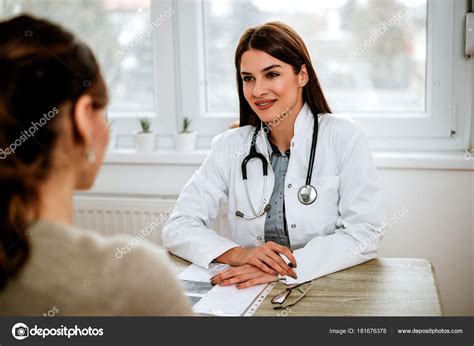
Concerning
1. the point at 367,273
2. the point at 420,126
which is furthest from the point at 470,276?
the point at 367,273

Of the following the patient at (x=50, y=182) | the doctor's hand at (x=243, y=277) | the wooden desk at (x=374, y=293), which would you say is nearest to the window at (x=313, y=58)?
the wooden desk at (x=374, y=293)

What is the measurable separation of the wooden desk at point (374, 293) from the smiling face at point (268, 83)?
0.55 metres

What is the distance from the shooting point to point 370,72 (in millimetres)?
2264

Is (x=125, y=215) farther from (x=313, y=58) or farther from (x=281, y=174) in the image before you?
(x=313, y=58)

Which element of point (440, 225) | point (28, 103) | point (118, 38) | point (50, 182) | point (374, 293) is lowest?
point (440, 225)

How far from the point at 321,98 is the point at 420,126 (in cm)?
56

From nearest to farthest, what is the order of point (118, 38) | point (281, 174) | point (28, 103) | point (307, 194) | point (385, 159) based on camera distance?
point (28, 103), point (307, 194), point (281, 174), point (385, 159), point (118, 38)

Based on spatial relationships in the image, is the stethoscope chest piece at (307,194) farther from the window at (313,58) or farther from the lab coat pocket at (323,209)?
the window at (313,58)

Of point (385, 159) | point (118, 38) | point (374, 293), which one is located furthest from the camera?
point (118, 38)

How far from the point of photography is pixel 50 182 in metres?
0.79

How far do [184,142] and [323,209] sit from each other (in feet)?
2.77

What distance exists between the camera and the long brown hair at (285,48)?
5.69ft

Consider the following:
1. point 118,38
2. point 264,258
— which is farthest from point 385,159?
point 118,38
